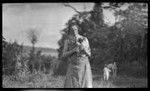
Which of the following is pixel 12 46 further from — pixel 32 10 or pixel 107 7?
pixel 107 7

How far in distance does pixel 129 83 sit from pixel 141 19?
543 mm

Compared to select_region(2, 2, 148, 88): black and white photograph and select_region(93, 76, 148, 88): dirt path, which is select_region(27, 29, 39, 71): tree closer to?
select_region(2, 2, 148, 88): black and white photograph

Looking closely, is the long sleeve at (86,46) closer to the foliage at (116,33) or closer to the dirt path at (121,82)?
the foliage at (116,33)

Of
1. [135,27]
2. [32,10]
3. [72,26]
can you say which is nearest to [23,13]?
[32,10]

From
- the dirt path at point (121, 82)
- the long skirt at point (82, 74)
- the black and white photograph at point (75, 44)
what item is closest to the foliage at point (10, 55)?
the black and white photograph at point (75, 44)

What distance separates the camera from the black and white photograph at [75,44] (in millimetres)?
3629

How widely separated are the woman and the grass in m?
0.06

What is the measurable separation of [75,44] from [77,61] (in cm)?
14

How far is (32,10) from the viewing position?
3656mm

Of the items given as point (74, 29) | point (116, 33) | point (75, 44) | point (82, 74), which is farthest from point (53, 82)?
point (116, 33)

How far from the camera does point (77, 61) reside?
11.9 feet

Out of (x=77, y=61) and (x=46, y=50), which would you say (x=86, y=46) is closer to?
(x=77, y=61)

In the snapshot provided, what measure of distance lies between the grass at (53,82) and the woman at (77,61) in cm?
6

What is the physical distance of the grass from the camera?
143 inches
